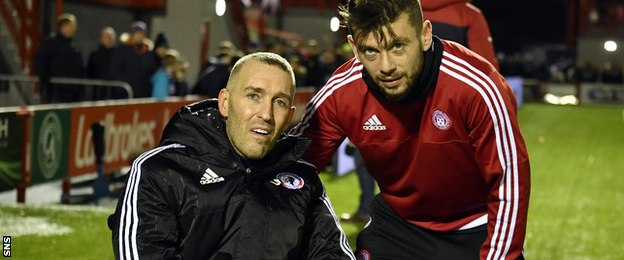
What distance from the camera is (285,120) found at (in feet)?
9.82

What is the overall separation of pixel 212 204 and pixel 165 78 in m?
8.50

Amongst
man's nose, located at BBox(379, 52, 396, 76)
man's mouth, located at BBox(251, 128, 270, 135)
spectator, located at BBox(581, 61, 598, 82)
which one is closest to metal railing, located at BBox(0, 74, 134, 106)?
man's mouth, located at BBox(251, 128, 270, 135)

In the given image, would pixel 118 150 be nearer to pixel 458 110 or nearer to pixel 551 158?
pixel 458 110

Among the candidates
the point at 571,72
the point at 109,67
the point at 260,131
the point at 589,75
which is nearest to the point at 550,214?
the point at 260,131

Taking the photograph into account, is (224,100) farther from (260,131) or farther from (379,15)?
(379,15)

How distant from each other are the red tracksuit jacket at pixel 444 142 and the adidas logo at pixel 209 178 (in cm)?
76

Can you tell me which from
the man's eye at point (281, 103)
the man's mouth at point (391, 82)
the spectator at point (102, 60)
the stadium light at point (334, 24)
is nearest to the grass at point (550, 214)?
the man's eye at point (281, 103)

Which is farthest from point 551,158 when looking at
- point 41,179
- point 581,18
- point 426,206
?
point 581,18

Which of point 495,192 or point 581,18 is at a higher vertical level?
point 581,18

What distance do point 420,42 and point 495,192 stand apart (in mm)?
714

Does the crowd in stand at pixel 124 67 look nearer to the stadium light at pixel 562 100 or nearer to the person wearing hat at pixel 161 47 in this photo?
the person wearing hat at pixel 161 47

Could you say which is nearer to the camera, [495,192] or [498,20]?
[495,192]

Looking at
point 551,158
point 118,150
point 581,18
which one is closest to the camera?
point 118,150

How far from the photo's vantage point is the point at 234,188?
112 inches
